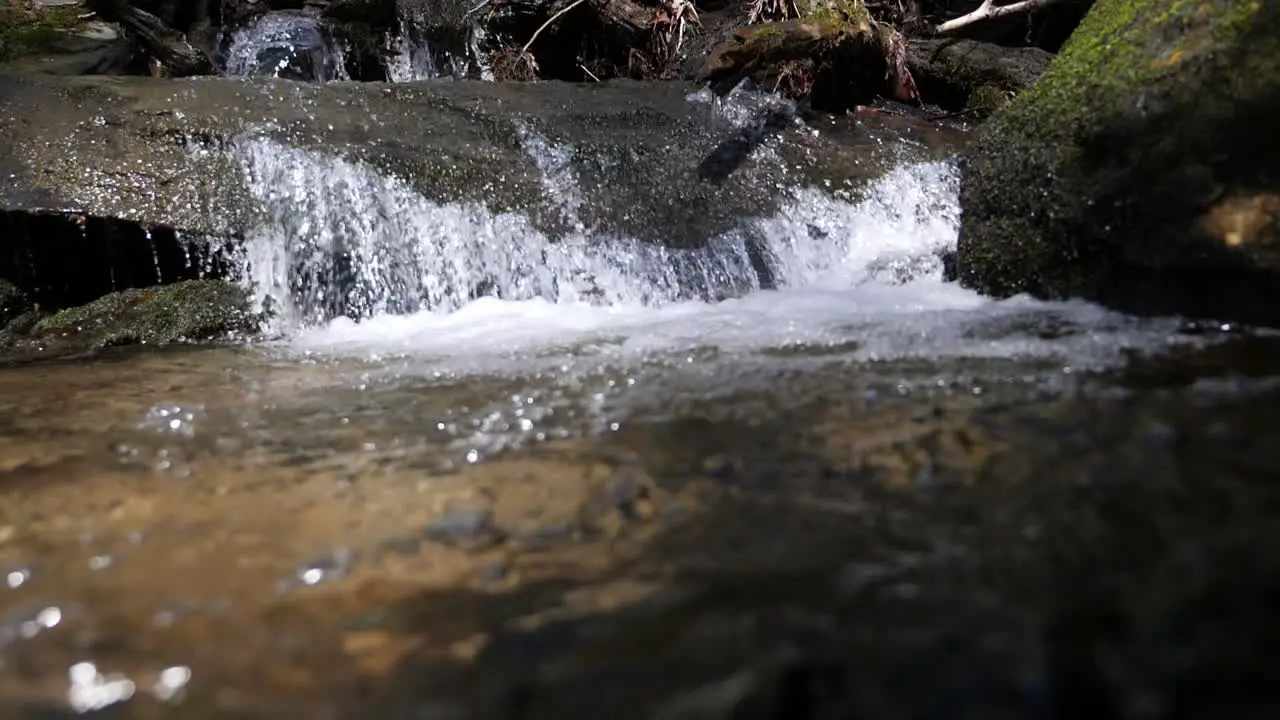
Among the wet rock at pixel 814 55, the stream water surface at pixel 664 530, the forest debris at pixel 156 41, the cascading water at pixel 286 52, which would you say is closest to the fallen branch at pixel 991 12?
the wet rock at pixel 814 55

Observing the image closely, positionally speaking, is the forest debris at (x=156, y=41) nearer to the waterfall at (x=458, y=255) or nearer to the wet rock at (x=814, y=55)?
the waterfall at (x=458, y=255)

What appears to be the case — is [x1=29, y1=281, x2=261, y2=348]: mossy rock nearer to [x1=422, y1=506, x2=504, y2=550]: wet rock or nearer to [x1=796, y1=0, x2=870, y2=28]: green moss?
[x1=422, y1=506, x2=504, y2=550]: wet rock

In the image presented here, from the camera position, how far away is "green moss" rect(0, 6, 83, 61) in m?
6.79

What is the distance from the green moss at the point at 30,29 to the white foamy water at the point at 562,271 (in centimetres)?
312

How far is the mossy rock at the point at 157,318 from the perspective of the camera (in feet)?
14.9

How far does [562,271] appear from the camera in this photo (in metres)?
5.32

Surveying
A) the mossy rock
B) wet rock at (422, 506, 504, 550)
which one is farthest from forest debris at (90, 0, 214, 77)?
wet rock at (422, 506, 504, 550)

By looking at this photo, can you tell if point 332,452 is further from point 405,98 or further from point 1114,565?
point 405,98

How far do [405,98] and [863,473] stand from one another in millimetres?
5373

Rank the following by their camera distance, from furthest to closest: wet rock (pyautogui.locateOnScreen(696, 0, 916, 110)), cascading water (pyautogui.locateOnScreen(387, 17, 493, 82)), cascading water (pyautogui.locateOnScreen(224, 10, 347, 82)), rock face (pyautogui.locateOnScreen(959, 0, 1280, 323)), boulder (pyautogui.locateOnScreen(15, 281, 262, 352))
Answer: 1. cascading water (pyautogui.locateOnScreen(387, 17, 493, 82))
2. cascading water (pyautogui.locateOnScreen(224, 10, 347, 82))
3. wet rock (pyautogui.locateOnScreen(696, 0, 916, 110))
4. boulder (pyautogui.locateOnScreen(15, 281, 262, 352))
5. rock face (pyautogui.locateOnScreen(959, 0, 1280, 323))

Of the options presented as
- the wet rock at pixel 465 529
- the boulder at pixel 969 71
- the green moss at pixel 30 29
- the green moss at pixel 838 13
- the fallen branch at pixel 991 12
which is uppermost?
the green moss at pixel 30 29

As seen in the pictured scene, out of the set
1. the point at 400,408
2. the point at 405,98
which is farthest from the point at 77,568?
the point at 405,98

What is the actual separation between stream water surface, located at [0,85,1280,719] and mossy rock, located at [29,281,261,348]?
3.27 ft

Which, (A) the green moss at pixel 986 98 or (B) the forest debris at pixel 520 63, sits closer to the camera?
(A) the green moss at pixel 986 98
